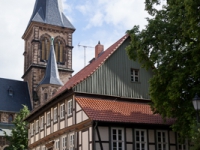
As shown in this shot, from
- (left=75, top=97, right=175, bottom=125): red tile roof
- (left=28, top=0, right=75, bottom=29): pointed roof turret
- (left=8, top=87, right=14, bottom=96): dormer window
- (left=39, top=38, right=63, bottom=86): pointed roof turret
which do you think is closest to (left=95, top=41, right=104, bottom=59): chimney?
(left=75, top=97, right=175, bottom=125): red tile roof

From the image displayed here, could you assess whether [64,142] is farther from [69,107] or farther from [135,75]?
[135,75]

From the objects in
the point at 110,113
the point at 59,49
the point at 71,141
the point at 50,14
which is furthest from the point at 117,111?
the point at 50,14

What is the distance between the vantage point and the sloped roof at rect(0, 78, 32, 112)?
63.7m

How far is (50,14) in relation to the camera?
73438mm

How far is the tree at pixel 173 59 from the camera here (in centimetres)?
2222

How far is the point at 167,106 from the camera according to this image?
Answer: 2291cm

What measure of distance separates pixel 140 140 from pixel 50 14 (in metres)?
49.8

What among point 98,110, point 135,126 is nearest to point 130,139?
point 135,126

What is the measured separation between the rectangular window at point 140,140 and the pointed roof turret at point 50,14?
4727cm

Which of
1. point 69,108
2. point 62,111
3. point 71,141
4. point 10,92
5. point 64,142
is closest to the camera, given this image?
point 71,141

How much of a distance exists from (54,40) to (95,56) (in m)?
35.4

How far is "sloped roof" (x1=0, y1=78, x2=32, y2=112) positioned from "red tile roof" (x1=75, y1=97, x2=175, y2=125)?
1481 inches

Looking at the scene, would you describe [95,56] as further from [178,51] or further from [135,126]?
[178,51]

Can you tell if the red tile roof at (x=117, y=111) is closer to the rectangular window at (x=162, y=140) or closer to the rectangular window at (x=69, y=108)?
the rectangular window at (x=162, y=140)
